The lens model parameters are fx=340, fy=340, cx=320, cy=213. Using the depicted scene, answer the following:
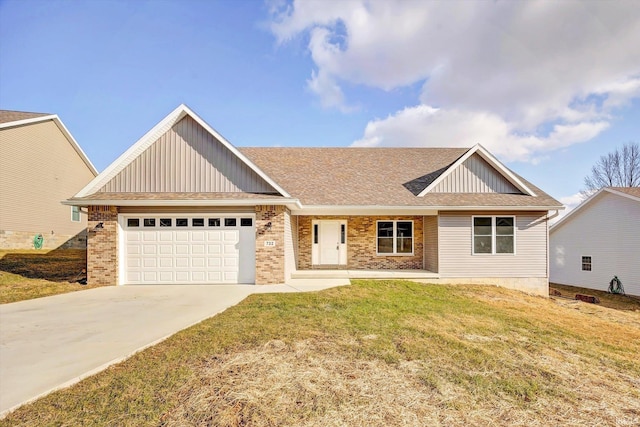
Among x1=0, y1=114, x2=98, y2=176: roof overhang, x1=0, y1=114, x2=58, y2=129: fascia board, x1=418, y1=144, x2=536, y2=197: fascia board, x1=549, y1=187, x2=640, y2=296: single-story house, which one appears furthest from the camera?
x1=0, y1=114, x2=98, y2=176: roof overhang

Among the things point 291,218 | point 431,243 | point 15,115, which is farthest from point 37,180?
point 431,243

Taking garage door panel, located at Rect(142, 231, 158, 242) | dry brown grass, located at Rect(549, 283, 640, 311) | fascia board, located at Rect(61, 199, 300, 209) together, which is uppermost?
fascia board, located at Rect(61, 199, 300, 209)

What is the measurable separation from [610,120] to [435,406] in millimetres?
20255

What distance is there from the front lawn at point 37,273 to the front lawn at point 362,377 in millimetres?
7417

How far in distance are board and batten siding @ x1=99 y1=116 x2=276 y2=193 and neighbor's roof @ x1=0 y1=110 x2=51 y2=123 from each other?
1093cm

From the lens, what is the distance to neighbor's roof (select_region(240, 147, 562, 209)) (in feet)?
42.6

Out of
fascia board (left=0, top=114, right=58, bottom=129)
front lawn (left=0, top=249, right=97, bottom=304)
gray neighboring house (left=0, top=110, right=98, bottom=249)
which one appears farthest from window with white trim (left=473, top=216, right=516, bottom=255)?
fascia board (left=0, top=114, right=58, bottom=129)

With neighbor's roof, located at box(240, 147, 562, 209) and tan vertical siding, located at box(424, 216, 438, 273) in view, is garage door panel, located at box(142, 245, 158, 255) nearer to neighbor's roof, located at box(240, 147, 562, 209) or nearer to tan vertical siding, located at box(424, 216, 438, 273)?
neighbor's roof, located at box(240, 147, 562, 209)

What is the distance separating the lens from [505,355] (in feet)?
17.4

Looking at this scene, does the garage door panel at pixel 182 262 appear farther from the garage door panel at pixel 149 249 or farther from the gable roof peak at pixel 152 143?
the gable roof peak at pixel 152 143

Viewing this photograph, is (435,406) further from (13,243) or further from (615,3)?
(13,243)

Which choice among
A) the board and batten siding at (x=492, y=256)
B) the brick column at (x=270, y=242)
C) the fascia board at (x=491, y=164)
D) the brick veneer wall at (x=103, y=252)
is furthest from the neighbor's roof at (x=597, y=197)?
the brick veneer wall at (x=103, y=252)

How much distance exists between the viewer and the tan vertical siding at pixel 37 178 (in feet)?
55.7

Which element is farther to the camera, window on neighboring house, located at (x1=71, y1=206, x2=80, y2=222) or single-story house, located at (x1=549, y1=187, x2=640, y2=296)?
window on neighboring house, located at (x1=71, y1=206, x2=80, y2=222)
